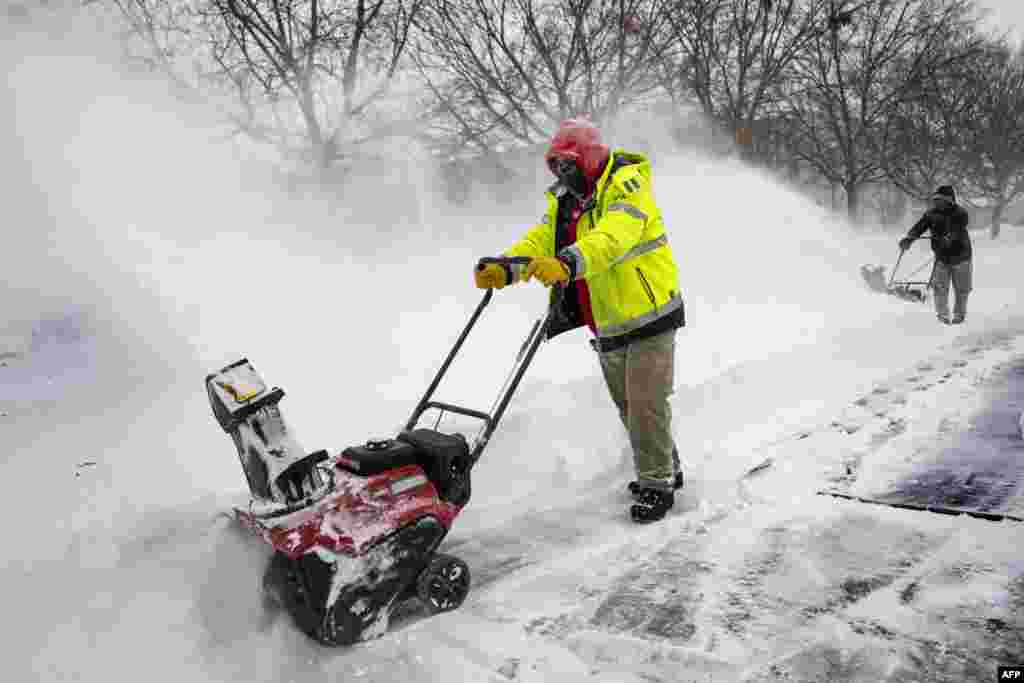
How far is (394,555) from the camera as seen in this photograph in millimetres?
2373

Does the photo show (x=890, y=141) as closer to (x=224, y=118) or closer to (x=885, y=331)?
(x=885, y=331)

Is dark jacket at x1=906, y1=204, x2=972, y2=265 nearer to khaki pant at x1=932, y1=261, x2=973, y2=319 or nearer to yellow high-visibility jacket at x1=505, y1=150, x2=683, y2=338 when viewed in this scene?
khaki pant at x1=932, y1=261, x2=973, y2=319

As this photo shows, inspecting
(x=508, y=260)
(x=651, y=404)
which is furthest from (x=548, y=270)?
(x=651, y=404)

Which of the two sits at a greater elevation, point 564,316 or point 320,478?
point 564,316

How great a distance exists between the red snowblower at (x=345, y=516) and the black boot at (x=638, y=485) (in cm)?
108

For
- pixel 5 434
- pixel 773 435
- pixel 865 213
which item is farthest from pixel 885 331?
pixel 865 213

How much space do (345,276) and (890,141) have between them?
2654 cm

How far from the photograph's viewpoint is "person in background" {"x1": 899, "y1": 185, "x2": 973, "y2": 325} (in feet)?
27.3

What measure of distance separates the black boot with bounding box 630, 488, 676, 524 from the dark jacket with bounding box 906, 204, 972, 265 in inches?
277

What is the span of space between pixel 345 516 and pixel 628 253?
5.67 feet

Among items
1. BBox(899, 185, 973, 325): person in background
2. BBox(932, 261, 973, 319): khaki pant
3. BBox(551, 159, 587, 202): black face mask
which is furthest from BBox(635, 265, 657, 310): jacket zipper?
BBox(932, 261, 973, 319): khaki pant

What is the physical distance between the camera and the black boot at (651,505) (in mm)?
3259

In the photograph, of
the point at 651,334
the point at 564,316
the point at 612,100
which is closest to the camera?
the point at 651,334

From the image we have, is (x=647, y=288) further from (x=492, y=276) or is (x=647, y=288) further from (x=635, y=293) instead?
(x=492, y=276)
